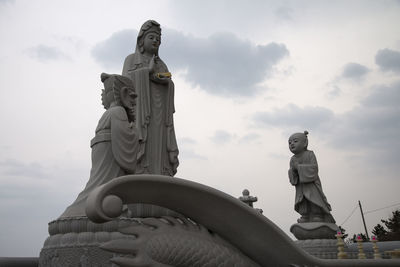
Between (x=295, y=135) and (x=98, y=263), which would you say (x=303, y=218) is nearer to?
(x=295, y=135)

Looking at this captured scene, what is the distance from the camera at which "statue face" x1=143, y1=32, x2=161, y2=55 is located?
7129 millimetres

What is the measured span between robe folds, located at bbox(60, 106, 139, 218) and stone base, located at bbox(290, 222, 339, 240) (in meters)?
3.98

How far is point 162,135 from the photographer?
6785mm

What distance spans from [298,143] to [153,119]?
3.08 metres

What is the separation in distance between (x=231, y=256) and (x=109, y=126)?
265 cm

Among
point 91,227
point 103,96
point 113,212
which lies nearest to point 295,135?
point 103,96

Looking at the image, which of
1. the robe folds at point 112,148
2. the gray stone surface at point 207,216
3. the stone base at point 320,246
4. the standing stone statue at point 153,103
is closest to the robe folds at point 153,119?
the standing stone statue at point 153,103

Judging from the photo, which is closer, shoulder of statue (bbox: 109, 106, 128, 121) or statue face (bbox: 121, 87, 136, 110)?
shoulder of statue (bbox: 109, 106, 128, 121)

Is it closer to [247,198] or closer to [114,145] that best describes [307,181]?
[247,198]

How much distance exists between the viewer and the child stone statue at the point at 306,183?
24.2 ft

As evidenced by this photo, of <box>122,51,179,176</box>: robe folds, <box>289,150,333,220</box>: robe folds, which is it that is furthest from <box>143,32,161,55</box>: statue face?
<box>289,150,333,220</box>: robe folds

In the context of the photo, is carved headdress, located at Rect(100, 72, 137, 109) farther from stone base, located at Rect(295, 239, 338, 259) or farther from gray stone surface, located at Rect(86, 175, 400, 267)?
stone base, located at Rect(295, 239, 338, 259)

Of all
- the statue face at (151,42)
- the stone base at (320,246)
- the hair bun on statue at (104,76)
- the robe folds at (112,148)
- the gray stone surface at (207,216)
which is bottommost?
the gray stone surface at (207,216)

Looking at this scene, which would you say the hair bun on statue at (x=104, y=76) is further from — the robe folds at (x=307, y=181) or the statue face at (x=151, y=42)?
the robe folds at (x=307, y=181)
